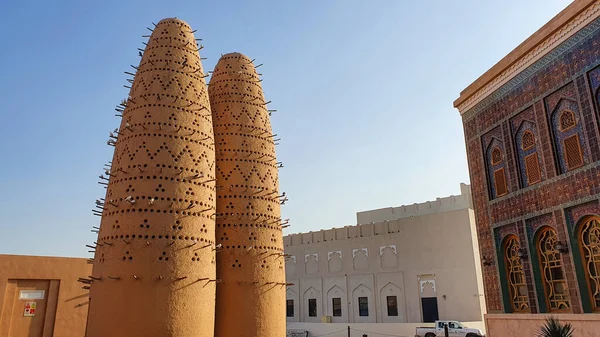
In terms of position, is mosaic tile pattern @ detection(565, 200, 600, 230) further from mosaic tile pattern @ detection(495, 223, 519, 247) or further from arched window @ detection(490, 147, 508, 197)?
arched window @ detection(490, 147, 508, 197)

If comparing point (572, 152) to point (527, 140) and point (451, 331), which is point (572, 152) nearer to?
point (527, 140)

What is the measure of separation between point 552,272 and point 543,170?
2.64m

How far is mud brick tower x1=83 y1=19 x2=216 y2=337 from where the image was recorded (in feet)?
29.8

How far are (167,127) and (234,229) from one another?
9.98 feet

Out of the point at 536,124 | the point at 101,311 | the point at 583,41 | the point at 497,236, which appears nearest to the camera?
the point at 101,311

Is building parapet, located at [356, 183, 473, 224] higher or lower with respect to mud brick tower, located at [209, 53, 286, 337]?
higher

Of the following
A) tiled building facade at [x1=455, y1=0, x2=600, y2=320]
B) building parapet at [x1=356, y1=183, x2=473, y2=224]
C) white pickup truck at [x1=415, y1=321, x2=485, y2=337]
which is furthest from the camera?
building parapet at [x1=356, y1=183, x2=473, y2=224]

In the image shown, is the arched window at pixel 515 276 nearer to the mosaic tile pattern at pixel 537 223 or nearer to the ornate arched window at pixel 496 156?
the mosaic tile pattern at pixel 537 223

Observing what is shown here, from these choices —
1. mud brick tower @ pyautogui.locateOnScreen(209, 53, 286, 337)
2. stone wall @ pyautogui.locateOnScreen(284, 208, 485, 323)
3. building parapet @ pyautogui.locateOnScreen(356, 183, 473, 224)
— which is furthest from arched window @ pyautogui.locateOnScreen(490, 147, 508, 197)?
building parapet @ pyautogui.locateOnScreen(356, 183, 473, 224)

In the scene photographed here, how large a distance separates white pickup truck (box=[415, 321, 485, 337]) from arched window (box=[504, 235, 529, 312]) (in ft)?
35.4

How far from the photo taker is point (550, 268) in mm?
12047

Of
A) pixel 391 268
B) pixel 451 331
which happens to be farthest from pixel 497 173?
pixel 391 268

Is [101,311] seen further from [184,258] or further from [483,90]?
[483,90]

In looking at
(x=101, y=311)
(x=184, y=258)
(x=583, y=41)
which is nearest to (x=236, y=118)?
(x=184, y=258)
